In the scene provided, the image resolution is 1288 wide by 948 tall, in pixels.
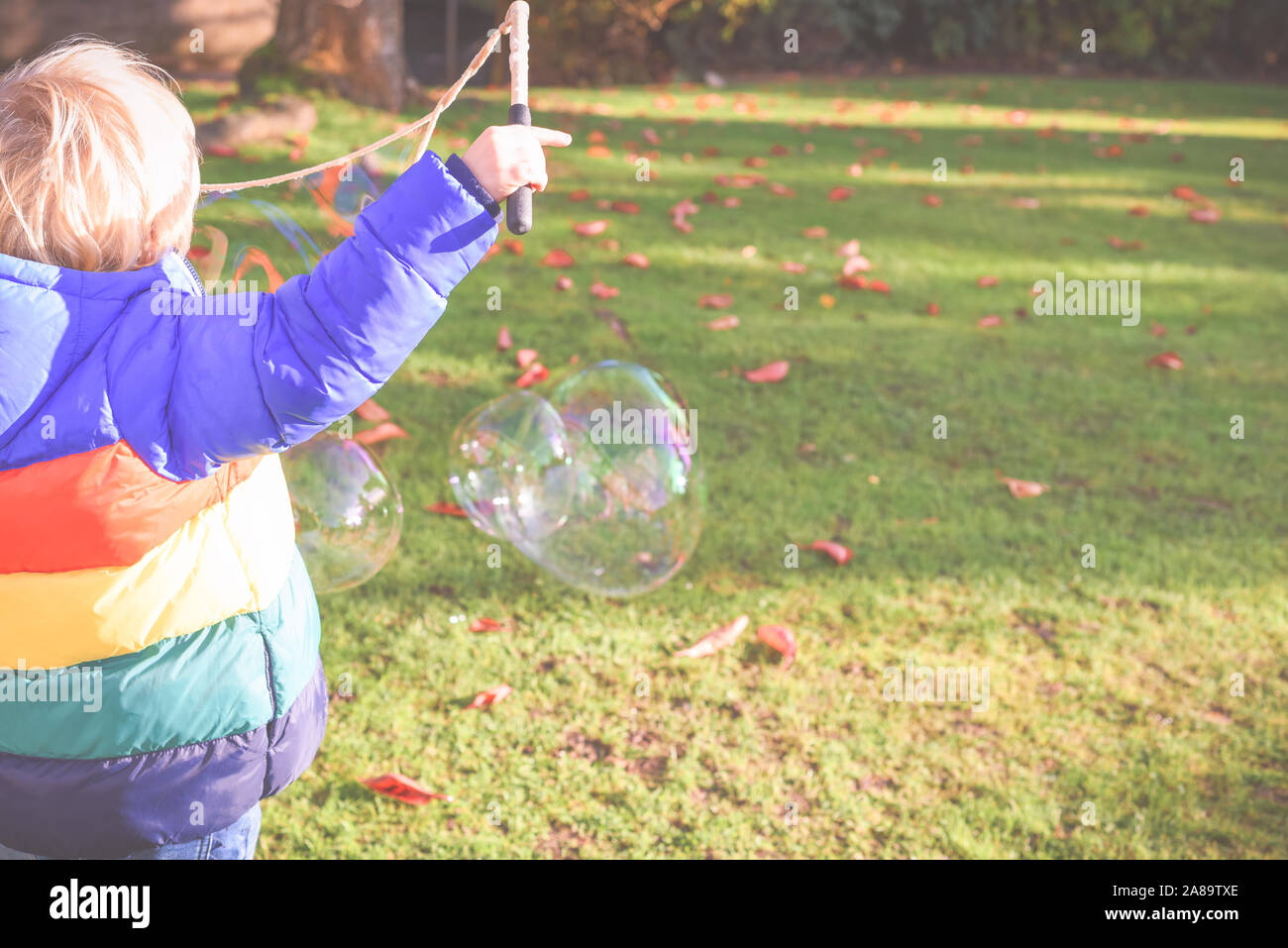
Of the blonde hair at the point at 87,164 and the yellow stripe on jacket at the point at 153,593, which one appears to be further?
the yellow stripe on jacket at the point at 153,593

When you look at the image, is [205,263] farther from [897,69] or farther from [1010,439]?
[897,69]

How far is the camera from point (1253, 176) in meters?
9.21

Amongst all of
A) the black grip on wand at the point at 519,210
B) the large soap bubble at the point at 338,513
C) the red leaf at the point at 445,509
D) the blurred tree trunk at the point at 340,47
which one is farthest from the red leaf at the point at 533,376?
the blurred tree trunk at the point at 340,47

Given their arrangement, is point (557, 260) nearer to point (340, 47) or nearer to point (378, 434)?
point (378, 434)

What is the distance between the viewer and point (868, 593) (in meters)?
3.54

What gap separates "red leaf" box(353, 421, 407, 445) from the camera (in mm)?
4133

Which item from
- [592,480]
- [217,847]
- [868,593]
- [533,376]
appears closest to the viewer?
[217,847]

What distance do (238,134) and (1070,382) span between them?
5450 mm

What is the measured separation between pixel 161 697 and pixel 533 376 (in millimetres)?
3100

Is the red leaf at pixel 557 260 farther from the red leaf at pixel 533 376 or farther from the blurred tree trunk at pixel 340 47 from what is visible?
the blurred tree trunk at pixel 340 47

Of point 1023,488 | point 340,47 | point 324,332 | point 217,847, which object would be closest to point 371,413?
point 1023,488

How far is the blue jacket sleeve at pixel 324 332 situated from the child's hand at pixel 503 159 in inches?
0.7

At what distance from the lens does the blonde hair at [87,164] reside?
1417 millimetres

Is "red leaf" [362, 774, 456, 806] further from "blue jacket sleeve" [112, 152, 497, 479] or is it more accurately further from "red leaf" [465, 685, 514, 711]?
"blue jacket sleeve" [112, 152, 497, 479]
